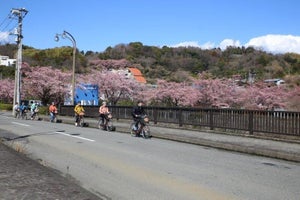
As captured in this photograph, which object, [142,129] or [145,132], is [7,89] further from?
[145,132]

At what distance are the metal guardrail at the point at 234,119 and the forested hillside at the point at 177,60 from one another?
5104cm

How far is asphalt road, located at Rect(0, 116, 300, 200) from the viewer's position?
26.3ft

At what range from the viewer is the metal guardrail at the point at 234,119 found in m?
16.8

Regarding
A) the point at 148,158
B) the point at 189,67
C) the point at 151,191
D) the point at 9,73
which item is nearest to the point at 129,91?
the point at 148,158

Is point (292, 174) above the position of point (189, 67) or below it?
below

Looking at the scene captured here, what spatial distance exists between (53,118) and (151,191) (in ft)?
92.3

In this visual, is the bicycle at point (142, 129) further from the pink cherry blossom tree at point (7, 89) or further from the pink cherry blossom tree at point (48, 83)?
the pink cherry blossom tree at point (7, 89)

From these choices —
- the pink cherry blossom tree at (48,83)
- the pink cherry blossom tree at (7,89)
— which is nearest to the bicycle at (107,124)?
the pink cherry blossom tree at (48,83)

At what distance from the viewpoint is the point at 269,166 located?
11828mm

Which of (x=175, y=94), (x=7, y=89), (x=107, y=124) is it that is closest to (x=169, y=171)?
(x=107, y=124)

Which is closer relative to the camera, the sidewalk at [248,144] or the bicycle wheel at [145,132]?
the sidewalk at [248,144]

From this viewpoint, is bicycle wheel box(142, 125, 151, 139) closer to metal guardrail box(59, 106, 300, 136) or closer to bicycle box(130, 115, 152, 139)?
bicycle box(130, 115, 152, 139)

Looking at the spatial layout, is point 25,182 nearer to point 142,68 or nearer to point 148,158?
point 148,158

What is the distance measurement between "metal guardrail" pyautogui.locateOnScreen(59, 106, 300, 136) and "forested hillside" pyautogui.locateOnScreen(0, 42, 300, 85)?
51.0m
